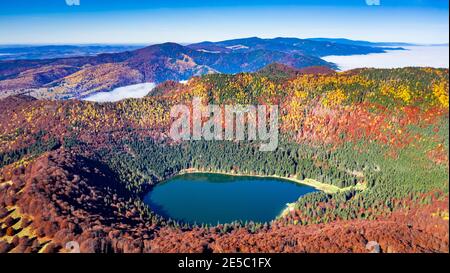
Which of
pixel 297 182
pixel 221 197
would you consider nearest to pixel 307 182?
pixel 297 182

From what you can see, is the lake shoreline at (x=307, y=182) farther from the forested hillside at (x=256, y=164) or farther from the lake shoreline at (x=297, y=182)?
the forested hillside at (x=256, y=164)

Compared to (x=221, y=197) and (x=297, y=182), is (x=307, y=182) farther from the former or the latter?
(x=221, y=197)

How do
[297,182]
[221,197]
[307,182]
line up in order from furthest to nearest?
[297,182]
[307,182]
[221,197]

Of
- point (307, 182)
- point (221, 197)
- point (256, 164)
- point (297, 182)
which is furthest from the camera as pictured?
point (256, 164)

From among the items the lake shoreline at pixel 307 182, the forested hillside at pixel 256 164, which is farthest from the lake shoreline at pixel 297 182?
the forested hillside at pixel 256 164

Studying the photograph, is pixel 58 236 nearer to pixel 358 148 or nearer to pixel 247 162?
pixel 247 162

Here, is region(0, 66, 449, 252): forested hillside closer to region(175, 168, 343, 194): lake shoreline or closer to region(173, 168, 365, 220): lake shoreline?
region(173, 168, 365, 220): lake shoreline

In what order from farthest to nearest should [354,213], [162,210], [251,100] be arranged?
1. [251,100]
2. [162,210]
3. [354,213]
